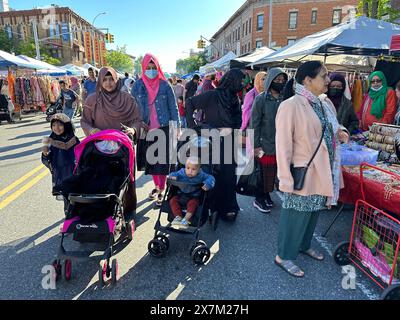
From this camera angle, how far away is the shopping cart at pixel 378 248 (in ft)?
7.93

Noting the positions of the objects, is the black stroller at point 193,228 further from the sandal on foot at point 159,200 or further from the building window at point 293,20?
the building window at point 293,20

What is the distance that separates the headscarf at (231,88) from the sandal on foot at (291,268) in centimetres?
190

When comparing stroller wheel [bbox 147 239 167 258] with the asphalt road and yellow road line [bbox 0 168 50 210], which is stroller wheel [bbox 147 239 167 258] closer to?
the asphalt road

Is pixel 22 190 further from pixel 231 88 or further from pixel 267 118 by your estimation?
pixel 267 118

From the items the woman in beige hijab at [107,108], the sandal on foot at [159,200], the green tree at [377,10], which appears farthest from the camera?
the green tree at [377,10]

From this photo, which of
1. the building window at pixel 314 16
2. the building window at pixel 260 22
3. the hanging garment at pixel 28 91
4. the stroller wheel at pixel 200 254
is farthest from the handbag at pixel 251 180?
the building window at pixel 314 16

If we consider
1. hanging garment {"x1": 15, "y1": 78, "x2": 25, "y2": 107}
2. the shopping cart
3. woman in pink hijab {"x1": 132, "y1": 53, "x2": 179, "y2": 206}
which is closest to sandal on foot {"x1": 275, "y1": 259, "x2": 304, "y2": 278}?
the shopping cart

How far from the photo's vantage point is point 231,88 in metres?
3.43

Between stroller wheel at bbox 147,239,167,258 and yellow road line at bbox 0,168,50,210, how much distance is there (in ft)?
9.03

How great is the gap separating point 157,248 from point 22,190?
10.8 ft

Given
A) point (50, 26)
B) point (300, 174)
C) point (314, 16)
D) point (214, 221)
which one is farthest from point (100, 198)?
point (50, 26)

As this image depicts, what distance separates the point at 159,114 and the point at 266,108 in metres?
1.55
